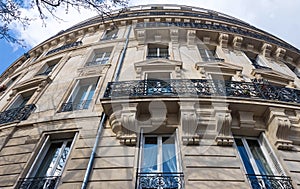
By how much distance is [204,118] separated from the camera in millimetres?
5781

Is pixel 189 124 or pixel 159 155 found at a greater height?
pixel 189 124

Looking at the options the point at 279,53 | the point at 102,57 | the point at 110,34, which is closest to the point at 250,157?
the point at 102,57

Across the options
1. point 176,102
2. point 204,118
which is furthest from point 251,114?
point 176,102

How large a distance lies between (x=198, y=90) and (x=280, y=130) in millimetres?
2300

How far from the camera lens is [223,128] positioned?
18.0ft

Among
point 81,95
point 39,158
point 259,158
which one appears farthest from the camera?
point 81,95

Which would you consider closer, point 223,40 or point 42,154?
point 42,154

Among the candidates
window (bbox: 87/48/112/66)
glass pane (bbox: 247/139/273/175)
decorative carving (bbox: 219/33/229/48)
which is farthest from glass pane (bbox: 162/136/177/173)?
decorative carving (bbox: 219/33/229/48)

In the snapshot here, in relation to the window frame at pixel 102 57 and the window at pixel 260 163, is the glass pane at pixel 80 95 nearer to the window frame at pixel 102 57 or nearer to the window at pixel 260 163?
the window frame at pixel 102 57

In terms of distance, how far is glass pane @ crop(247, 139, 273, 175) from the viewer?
5.16 metres

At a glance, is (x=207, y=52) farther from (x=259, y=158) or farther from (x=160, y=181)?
(x=160, y=181)

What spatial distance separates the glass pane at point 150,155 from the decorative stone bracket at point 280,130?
296 centimetres

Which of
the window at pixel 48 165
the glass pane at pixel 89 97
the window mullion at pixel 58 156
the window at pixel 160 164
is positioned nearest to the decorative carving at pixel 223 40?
the glass pane at pixel 89 97

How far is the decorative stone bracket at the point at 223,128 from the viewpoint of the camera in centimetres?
540
